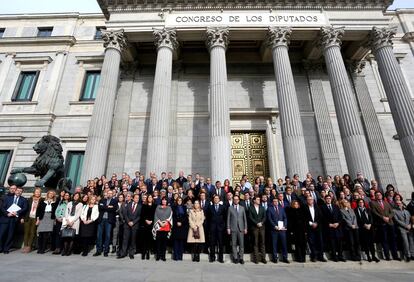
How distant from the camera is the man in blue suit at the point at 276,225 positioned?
22.4 ft

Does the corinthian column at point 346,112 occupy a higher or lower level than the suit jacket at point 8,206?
higher

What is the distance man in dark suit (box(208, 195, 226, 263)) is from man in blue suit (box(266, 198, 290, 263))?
1326 millimetres

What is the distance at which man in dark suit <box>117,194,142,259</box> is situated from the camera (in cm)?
704

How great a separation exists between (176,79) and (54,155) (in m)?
9.28

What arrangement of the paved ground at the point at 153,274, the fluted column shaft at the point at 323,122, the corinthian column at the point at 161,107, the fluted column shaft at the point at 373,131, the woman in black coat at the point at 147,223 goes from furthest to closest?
the fluted column shaft at the point at 323,122, the fluted column shaft at the point at 373,131, the corinthian column at the point at 161,107, the woman in black coat at the point at 147,223, the paved ground at the point at 153,274

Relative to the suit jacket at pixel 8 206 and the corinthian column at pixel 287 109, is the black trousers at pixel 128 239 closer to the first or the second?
the suit jacket at pixel 8 206

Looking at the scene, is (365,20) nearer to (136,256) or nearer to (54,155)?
(136,256)

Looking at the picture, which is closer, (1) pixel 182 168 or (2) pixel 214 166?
(2) pixel 214 166

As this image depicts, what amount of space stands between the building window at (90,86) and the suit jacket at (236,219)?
15010 mm

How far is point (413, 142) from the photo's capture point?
40.3 ft

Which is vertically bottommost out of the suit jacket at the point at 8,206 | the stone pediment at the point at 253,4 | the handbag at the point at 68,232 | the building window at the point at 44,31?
the handbag at the point at 68,232

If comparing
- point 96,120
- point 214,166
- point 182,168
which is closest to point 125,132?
point 96,120

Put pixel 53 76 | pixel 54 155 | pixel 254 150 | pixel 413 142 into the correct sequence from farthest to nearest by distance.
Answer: pixel 53 76
pixel 254 150
pixel 413 142
pixel 54 155

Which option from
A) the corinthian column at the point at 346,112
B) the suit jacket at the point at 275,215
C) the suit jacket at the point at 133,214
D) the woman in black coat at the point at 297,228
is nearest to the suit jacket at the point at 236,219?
the suit jacket at the point at 275,215
